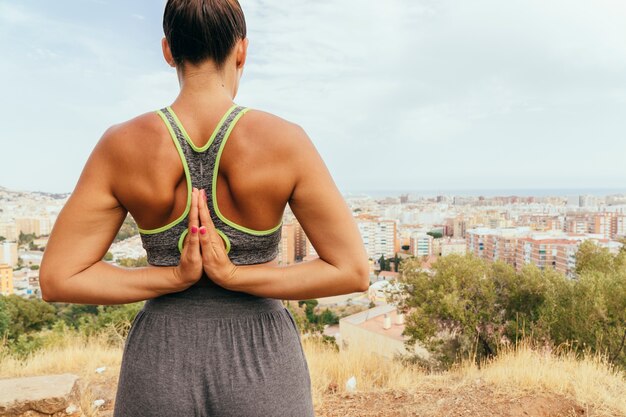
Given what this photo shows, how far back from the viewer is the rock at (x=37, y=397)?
2430mm

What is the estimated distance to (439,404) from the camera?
9.67ft

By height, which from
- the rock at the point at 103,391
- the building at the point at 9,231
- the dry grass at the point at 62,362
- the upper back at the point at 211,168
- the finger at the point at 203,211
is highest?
the upper back at the point at 211,168

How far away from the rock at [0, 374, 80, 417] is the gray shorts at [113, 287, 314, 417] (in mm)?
2235

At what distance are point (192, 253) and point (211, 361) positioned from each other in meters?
0.17

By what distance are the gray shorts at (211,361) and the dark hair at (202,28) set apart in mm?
367

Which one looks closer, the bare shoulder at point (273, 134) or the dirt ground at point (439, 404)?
the bare shoulder at point (273, 134)

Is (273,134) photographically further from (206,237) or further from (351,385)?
(351,385)

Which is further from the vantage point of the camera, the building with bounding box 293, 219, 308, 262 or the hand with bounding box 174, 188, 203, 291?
the building with bounding box 293, 219, 308, 262

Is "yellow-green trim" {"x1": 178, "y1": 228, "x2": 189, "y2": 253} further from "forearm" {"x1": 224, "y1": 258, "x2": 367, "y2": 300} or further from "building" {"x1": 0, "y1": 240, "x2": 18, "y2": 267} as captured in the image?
"building" {"x1": 0, "y1": 240, "x2": 18, "y2": 267}

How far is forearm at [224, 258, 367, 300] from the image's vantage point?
2.25 feet

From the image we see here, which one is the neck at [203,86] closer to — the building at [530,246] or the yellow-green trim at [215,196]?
the yellow-green trim at [215,196]

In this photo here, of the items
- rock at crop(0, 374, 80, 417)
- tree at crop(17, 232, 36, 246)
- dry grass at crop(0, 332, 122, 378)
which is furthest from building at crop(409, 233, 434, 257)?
rock at crop(0, 374, 80, 417)

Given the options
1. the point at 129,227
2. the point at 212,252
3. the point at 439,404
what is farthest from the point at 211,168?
the point at 129,227

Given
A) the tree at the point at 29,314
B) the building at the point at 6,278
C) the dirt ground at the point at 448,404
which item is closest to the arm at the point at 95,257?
the dirt ground at the point at 448,404
